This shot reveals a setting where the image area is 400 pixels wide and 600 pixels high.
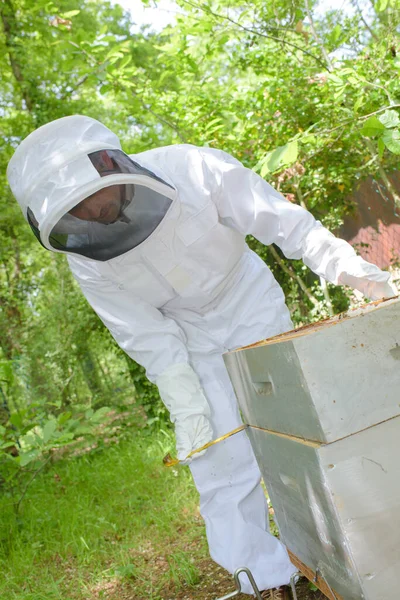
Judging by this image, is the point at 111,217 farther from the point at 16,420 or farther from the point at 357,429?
the point at 16,420

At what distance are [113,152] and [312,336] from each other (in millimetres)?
1140

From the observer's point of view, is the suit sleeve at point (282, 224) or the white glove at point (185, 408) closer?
the suit sleeve at point (282, 224)

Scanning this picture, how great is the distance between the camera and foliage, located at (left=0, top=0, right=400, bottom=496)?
3684mm

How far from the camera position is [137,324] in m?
2.38

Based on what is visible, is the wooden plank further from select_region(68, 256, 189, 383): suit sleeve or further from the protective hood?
the protective hood

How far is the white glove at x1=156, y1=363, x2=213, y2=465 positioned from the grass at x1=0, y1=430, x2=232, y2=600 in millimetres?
776

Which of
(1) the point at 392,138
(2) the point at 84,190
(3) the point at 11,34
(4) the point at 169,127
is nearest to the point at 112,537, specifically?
(2) the point at 84,190

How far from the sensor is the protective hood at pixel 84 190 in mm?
1927

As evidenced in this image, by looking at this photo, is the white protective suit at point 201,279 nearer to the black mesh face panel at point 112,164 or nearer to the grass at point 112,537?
the black mesh face panel at point 112,164

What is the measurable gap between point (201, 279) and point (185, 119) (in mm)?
2633

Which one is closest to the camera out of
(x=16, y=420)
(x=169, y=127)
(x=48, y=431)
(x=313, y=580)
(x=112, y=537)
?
(x=313, y=580)

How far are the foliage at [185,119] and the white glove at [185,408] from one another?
0.81 meters

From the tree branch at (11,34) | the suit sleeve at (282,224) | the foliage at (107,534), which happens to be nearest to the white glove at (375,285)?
the suit sleeve at (282,224)

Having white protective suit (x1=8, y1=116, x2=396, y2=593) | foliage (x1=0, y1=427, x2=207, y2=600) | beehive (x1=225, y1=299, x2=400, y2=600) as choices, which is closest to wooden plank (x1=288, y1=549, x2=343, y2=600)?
beehive (x1=225, y1=299, x2=400, y2=600)
